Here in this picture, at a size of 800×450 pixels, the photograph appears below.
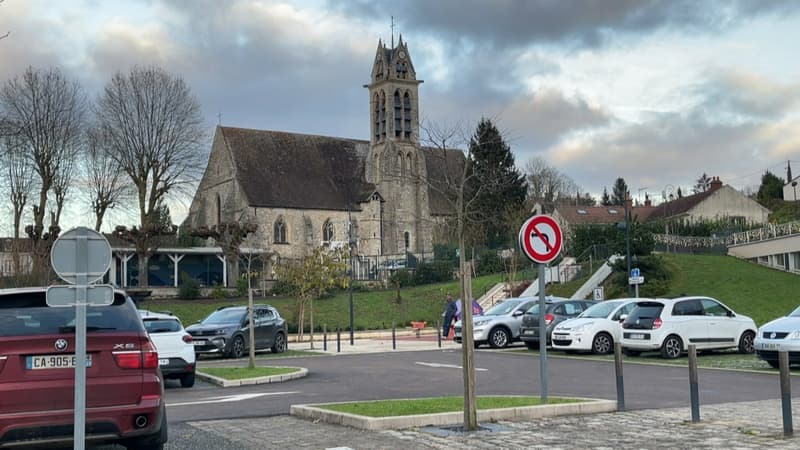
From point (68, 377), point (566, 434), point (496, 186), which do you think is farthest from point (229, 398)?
point (496, 186)

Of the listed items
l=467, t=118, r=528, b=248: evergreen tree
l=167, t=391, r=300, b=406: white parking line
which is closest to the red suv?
l=167, t=391, r=300, b=406: white parking line

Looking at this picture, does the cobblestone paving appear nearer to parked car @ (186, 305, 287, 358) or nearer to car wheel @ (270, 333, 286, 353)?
parked car @ (186, 305, 287, 358)

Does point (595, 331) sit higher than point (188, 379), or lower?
higher

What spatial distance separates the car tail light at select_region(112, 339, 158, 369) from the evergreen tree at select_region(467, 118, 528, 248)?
5861 cm

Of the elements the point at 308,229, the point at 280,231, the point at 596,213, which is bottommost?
the point at 280,231

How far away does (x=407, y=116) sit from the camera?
8975 centimetres

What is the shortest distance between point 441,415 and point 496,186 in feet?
193

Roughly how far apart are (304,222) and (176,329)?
62.9 metres

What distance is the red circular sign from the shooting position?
12250mm

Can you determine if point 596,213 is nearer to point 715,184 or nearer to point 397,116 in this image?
point 715,184

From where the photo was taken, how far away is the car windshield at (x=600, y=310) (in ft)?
82.9

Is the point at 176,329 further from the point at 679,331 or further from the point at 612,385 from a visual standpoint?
the point at 679,331

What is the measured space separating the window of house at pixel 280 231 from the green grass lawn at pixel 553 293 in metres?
21.8

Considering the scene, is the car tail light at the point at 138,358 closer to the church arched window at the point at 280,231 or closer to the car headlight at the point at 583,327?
the car headlight at the point at 583,327
